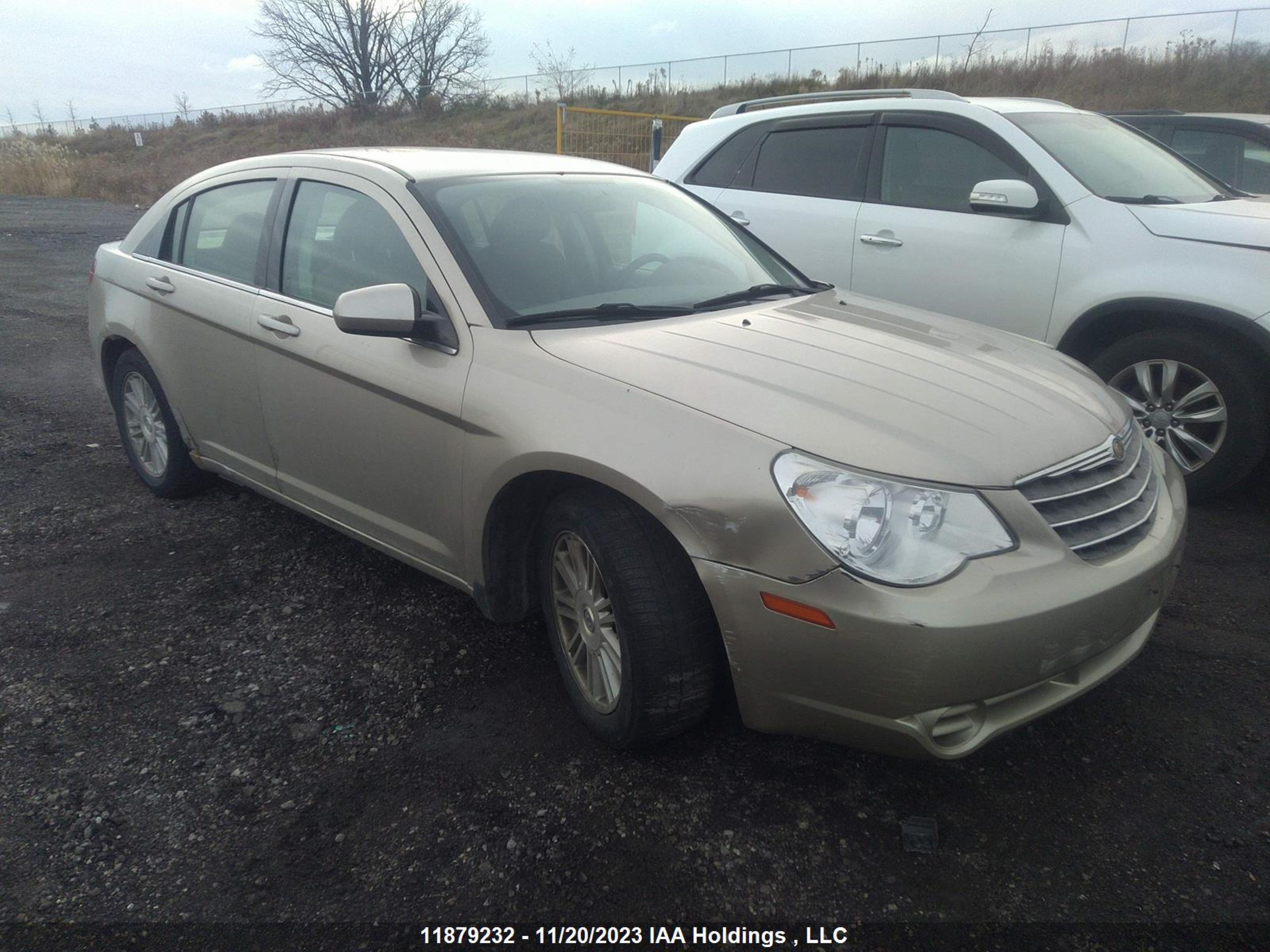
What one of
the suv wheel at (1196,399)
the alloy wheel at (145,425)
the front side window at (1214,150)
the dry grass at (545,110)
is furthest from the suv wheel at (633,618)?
the dry grass at (545,110)

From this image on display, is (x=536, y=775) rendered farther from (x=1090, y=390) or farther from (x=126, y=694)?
(x=1090, y=390)

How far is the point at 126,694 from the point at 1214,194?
18.1 ft

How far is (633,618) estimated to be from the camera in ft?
7.66

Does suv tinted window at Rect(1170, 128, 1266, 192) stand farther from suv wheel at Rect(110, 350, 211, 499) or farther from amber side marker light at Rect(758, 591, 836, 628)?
suv wheel at Rect(110, 350, 211, 499)

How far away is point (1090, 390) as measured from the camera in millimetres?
2855

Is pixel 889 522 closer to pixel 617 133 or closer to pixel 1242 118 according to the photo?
pixel 1242 118

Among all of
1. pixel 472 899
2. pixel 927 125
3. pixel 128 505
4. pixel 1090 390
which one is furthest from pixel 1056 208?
pixel 128 505

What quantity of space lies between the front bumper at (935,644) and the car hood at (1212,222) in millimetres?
2487

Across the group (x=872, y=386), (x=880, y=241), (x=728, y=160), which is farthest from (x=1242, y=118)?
(x=872, y=386)

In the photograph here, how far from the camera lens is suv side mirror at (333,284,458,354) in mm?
2766

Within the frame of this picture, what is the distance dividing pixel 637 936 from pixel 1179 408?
142 inches

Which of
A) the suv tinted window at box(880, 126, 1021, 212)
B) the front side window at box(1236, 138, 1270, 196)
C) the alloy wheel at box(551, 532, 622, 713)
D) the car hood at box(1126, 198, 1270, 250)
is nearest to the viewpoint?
the alloy wheel at box(551, 532, 622, 713)

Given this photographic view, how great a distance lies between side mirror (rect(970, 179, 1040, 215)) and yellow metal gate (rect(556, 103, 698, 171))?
33.2 feet

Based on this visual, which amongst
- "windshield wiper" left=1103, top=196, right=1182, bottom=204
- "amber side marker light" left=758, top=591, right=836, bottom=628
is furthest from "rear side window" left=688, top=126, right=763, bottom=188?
"amber side marker light" left=758, top=591, right=836, bottom=628
